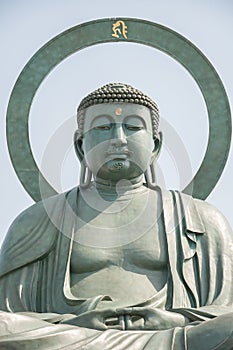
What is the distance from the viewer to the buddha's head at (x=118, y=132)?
12.2m

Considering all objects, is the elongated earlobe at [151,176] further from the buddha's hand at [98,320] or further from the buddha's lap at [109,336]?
the buddha's lap at [109,336]

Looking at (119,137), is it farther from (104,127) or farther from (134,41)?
(134,41)

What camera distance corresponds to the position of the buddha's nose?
12094 mm

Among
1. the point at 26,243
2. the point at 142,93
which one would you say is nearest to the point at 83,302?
the point at 26,243

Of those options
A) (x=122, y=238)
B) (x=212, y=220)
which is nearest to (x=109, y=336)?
(x=122, y=238)

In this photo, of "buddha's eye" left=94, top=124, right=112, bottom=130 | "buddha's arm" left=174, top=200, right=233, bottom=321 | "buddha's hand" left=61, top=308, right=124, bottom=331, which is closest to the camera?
"buddha's hand" left=61, top=308, right=124, bottom=331

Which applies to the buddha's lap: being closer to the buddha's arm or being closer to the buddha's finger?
the buddha's finger

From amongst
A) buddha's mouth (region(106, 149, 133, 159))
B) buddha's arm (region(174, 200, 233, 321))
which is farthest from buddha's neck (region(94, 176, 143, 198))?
buddha's arm (region(174, 200, 233, 321))

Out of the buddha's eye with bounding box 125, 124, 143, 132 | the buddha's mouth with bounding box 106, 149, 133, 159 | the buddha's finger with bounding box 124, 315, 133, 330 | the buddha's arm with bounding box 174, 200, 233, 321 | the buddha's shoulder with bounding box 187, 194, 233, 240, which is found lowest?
the buddha's finger with bounding box 124, 315, 133, 330

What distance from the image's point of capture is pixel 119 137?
1212 centimetres

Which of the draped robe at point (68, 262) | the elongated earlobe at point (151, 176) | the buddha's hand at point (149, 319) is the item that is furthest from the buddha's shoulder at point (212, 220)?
the buddha's hand at point (149, 319)

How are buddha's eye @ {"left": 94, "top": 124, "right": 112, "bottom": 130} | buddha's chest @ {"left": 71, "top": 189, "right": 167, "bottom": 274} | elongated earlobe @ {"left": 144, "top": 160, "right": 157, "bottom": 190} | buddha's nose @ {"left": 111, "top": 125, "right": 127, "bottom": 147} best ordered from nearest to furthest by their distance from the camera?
1. buddha's chest @ {"left": 71, "top": 189, "right": 167, "bottom": 274}
2. buddha's nose @ {"left": 111, "top": 125, "right": 127, "bottom": 147}
3. buddha's eye @ {"left": 94, "top": 124, "right": 112, "bottom": 130}
4. elongated earlobe @ {"left": 144, "top": 160, "right": 157, "bottom": 190}

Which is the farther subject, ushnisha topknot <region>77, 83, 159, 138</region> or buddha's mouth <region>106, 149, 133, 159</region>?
ushnisha topknot <region>77, 83, 159, 138</region>

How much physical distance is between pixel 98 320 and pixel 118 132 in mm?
1881
